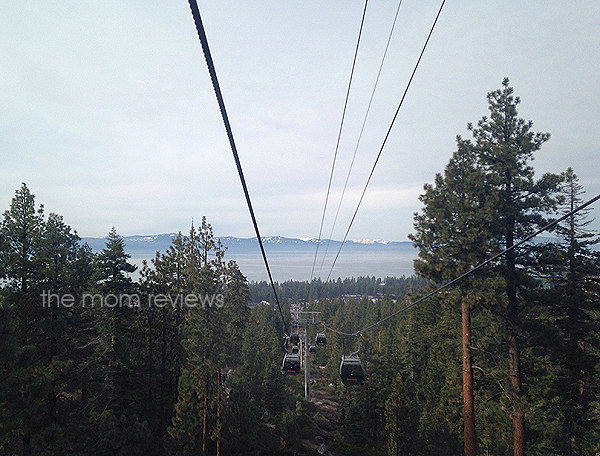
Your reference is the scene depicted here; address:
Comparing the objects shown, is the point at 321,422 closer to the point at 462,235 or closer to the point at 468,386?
the point at 468,386

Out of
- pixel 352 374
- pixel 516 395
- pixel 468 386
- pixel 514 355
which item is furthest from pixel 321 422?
pixel 514 355

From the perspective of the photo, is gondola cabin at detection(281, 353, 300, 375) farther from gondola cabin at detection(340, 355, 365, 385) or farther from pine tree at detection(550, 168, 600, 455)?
pine tree at detection(550, 168, 600, 455)

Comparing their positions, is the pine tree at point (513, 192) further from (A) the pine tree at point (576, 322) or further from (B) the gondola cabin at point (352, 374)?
(B) the gondola cabin at point (352, 374)

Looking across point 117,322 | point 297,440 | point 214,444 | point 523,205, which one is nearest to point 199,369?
point 117,322

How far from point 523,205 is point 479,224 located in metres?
1.54

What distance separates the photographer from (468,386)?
36.3 feet

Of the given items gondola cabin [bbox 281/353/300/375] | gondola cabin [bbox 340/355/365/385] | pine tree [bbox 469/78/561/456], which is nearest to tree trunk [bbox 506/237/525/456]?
pine tree [bbox 469/78/561/456]

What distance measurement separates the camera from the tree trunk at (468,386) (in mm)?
Answer: 10922

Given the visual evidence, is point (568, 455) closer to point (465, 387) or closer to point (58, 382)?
point (465, 387)

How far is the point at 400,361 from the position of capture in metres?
28.6

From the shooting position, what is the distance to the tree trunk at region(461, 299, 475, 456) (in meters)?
10.9

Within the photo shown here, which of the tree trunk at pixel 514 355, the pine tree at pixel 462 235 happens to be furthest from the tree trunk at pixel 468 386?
the tree trunk at pixel 514 355

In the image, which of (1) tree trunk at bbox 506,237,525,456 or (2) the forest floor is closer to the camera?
(1) tree trunk at bbox 506,237,525,456

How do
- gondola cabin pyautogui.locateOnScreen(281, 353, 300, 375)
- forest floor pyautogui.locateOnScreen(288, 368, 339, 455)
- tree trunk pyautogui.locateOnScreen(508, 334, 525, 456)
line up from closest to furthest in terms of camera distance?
tree trunk pyautogui.locateOnScreen(508, 334, 525, 456), gondola cabin pyautogui.locateOnScreen(281, 353, 300, 375), forest floor pyautogui.locateOnScreen(288, 368, 339, 455)
